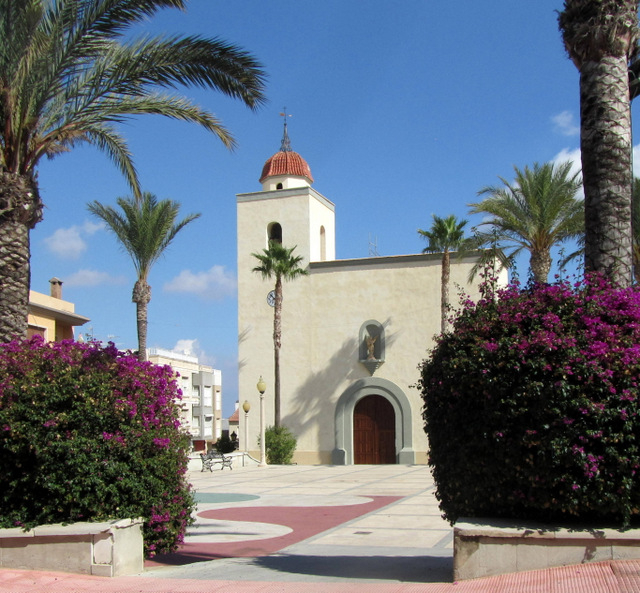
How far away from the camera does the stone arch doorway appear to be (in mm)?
31859

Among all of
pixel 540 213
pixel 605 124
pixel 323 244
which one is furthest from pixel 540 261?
pixel 605 124

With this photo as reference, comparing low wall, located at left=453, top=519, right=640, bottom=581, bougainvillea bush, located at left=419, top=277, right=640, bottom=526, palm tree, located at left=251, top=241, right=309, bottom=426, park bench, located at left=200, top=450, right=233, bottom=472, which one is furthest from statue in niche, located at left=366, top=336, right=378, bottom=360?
low wall, located at left=453, top=519, right=640, bottom=581

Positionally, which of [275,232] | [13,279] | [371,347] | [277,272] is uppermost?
[275,232]

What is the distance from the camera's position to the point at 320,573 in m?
7.99

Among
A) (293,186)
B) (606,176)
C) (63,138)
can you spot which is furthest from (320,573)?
(293,186)

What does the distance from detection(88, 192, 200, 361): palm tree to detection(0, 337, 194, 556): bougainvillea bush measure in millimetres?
21899

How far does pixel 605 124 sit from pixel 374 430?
25.5 metres

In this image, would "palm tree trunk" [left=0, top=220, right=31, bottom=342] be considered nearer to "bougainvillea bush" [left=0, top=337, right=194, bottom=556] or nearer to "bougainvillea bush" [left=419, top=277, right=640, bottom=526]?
"bougainvillea bush" [left=0, top=337, right=194, bottom=556]

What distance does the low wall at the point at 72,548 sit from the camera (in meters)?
7.45

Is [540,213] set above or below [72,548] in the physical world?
above

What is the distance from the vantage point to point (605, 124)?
27.5 ft

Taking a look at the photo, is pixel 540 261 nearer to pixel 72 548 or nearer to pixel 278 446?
pixel 278 446

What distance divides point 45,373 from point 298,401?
2599cm

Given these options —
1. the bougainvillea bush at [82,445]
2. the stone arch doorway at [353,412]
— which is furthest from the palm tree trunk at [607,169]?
the stone arch doorway at [353,412]
